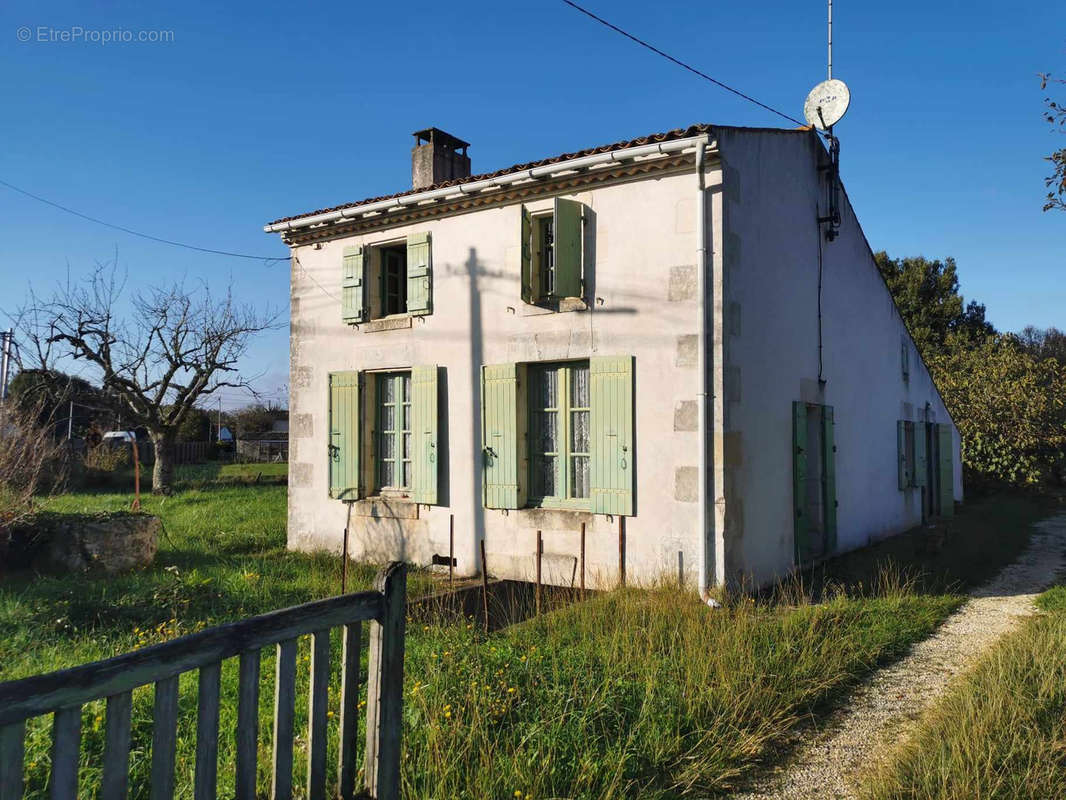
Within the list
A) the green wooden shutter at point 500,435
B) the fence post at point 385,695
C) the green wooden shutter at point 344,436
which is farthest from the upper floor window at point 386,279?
the fence post at point 385,695

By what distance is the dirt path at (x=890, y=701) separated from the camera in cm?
345

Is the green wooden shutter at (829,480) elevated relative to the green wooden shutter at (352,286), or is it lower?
lower

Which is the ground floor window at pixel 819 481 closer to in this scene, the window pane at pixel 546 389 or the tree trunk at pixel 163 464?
the window pane at pixel 546 389

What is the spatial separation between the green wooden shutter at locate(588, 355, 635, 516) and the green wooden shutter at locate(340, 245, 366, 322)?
11.3 ft

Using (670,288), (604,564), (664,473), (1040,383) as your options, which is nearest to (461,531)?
(604,564)

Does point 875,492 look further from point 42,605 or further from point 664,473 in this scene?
point 42,605

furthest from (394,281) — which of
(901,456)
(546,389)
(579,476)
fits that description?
(901,456)

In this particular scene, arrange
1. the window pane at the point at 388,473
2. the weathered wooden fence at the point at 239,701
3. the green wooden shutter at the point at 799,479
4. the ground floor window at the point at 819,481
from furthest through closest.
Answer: the window pane at the point at 388,473
the ground floor window at the point at 819,481
the green wooden shutter at the point at 799,479
the weathered wooden fence at the point at 239,701

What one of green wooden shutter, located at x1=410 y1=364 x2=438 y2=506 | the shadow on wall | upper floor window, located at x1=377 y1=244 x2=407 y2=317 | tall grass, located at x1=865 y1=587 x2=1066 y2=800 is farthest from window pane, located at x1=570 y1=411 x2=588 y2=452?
tall grass, located at x1=865 y1=587 x2=1066 y2=800

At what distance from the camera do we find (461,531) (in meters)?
8.61

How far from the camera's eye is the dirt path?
345 centimetres

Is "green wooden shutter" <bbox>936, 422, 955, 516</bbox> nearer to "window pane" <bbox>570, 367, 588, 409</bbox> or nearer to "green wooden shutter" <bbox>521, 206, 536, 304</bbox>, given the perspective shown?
"window pane" <bbox>570, 367, 588, 409</bbox>

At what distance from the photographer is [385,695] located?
264 cm

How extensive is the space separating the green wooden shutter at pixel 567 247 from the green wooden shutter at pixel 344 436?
125 inches
